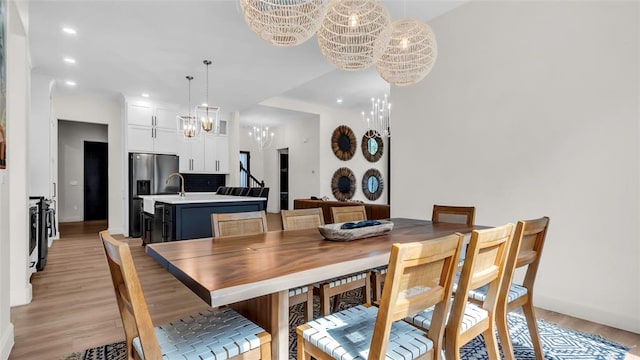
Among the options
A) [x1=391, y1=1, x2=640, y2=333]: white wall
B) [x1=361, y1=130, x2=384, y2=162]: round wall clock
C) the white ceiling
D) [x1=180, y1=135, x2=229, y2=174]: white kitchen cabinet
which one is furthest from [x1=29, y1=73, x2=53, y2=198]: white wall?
[x1=361, y1=130, x2=384, y2=162]: round wall clock

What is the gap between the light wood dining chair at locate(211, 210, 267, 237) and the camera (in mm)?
1965

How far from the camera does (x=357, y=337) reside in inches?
48.3

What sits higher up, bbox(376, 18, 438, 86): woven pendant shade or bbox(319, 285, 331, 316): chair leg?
bbox(376, 18, 438, 86): woven pendant shade

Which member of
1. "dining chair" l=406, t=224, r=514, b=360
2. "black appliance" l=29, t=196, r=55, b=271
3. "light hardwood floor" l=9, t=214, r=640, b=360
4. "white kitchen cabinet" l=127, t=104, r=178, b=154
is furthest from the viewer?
"white kitchen cabinet" l=127, t=104, r=178, b=154

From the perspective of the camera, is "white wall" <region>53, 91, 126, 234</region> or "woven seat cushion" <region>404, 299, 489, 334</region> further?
"white wall" <region>53, 91, 126, 234</region>

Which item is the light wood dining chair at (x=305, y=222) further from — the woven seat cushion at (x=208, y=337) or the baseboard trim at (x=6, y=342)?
the baseboard trim at (x=6, y=342)

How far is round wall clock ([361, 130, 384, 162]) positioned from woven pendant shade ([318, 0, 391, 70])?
7045 millimetres

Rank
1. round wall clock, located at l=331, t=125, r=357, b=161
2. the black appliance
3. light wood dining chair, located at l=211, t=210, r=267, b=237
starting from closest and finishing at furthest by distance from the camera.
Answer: light wood dining chair, located at l=211, t=210, r=267, b=237
the black appliance
round wall clock, located at l=331, t=125, r=357, b=161

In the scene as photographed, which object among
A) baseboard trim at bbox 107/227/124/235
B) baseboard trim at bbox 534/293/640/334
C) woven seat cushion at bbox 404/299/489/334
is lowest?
baseboard trim at bbox 107/227/124/235

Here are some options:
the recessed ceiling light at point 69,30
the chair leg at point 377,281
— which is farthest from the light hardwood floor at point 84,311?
the recessed ceiling light at point 69,30

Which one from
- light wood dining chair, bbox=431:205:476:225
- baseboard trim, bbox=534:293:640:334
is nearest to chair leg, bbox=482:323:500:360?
light wood dining chair, bbox=431:205:476:225

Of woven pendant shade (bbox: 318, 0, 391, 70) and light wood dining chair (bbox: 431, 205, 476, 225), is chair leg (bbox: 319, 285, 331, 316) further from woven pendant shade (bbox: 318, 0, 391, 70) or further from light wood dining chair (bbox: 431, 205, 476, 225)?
woven pendant shade (bbox: 318, 0, 391, 70)

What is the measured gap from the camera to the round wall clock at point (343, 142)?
872 centimetres

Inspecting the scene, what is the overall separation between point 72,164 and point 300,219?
28.1ft
